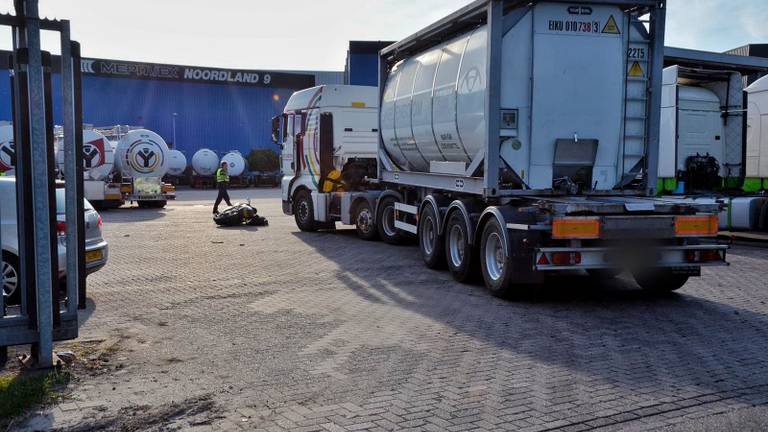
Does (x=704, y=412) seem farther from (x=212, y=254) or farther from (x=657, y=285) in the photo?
(x=212, y=254)

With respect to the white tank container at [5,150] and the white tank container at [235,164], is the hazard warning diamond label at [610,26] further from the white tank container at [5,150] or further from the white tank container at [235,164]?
the white tank container at [235,164]

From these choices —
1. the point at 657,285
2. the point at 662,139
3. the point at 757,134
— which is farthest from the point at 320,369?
the point at 757,134

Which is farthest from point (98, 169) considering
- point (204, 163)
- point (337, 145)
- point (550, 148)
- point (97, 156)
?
point (204, 163)

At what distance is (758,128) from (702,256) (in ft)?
26.5

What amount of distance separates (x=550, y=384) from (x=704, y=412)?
108 cm

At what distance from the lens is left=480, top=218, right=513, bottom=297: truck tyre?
862cm

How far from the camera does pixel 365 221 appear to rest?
15.4 m

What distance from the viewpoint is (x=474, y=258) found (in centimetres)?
972

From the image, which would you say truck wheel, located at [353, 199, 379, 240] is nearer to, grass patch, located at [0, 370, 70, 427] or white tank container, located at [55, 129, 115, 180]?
grass patch, located at [0, 370, 70, 427]

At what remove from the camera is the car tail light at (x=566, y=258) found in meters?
8.06

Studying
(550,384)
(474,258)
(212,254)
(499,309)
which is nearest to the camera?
(550,384)

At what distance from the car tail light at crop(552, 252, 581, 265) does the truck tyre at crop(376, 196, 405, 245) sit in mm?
6335

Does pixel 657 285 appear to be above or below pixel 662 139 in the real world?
below

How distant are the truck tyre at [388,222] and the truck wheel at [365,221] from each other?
11.2 inches
